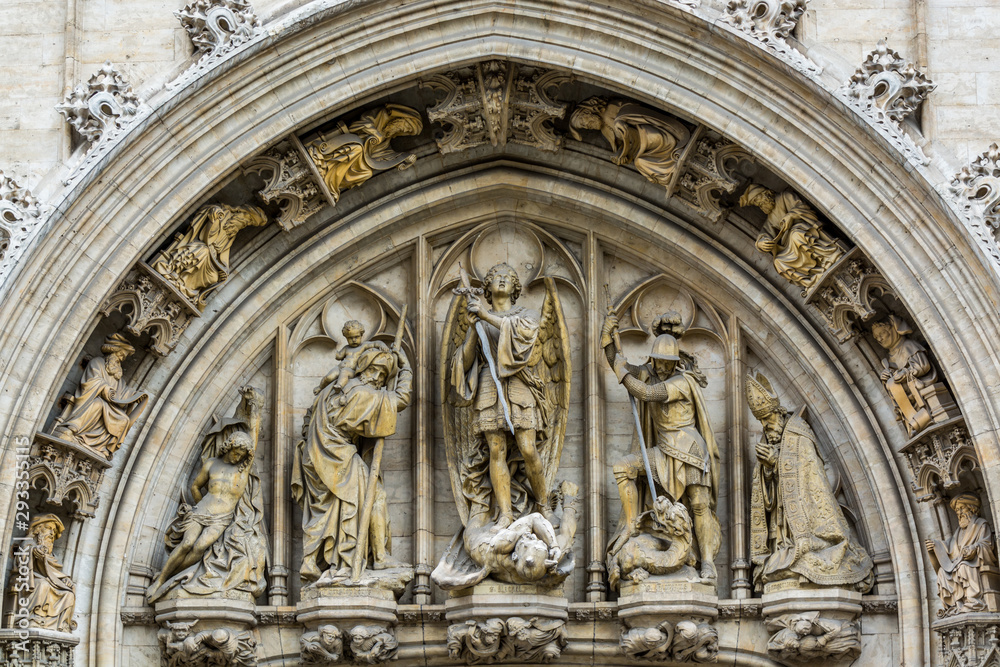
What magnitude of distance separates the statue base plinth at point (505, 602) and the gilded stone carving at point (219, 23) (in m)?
4.07

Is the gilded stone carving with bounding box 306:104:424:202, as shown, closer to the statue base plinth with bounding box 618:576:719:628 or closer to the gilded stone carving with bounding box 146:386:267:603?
the gilded stone carving with bounding box 146:386:267:603

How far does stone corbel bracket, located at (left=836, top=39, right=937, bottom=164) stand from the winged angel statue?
2729mm

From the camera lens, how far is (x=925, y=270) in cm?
1323

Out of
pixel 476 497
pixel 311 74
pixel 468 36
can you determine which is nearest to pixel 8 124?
pixel 311 74

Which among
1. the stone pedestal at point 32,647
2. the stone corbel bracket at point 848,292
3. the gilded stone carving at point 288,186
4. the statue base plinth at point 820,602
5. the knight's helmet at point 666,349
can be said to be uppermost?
the gilded stone carving at point 288,186

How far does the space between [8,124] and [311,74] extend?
2.09 metres

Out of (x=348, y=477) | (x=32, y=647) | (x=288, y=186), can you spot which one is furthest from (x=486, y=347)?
(x=32, y=647)

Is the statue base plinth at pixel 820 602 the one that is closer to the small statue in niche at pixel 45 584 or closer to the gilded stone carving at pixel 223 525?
the gilded stone carving at pixel 223 525

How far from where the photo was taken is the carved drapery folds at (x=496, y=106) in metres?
14.1

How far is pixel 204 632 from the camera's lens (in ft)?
45.4

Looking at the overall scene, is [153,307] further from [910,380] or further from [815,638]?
[910,380]

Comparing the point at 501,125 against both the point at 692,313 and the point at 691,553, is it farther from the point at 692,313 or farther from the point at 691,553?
the point at 691,553

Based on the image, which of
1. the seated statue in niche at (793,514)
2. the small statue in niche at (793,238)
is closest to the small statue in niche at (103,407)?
the seated statue in niche at (793,514)

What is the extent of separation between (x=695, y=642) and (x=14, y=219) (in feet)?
17.7
